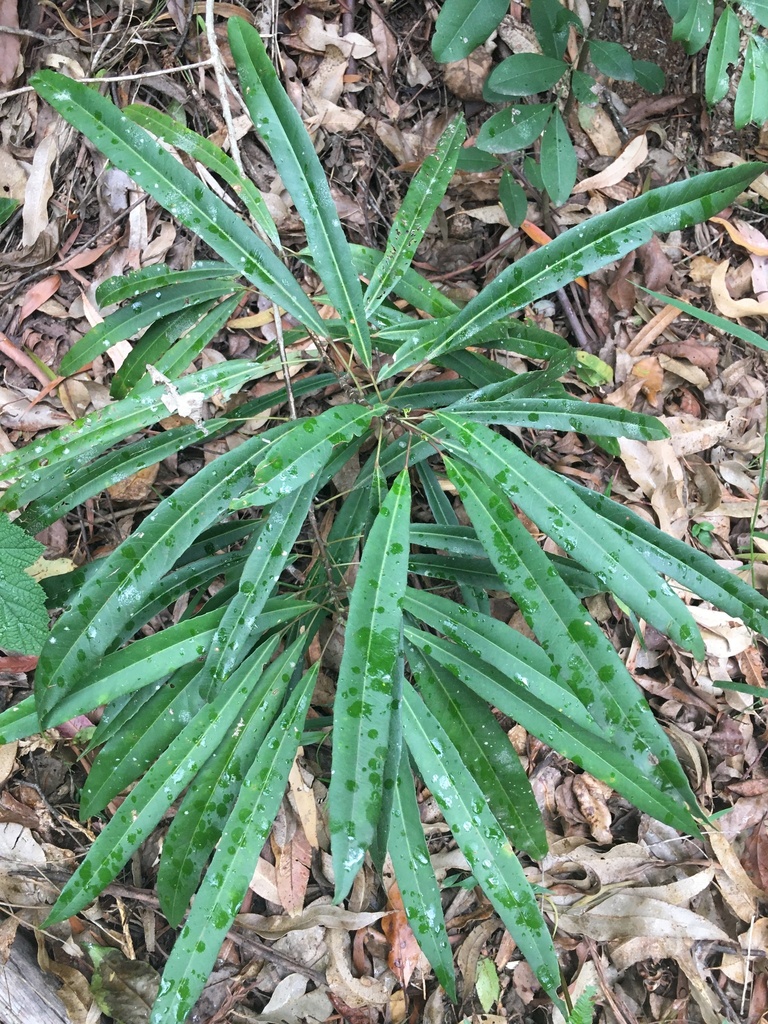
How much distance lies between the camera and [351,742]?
2.61ft

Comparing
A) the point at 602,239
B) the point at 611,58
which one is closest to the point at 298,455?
the point at 602,239

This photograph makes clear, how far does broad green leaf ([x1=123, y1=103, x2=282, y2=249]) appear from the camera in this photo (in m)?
1.08

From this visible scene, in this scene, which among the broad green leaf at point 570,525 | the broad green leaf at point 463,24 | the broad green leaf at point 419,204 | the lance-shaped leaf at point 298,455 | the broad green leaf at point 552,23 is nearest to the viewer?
the lance-shaped leaf at point 298,455

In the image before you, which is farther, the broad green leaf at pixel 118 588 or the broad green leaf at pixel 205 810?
the broad green leaf at pixel 205 810

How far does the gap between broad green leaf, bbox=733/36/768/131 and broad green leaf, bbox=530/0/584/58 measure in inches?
13.4

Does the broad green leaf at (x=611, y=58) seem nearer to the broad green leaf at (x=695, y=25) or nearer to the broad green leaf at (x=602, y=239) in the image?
the broad green leaf at (x=695, y=25)

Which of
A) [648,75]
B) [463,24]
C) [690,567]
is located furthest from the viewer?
[648,75]

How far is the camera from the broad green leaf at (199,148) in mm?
1076

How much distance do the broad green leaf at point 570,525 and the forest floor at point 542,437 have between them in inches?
27.9

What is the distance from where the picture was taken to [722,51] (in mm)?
1303

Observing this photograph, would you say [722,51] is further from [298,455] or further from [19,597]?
[19,597]

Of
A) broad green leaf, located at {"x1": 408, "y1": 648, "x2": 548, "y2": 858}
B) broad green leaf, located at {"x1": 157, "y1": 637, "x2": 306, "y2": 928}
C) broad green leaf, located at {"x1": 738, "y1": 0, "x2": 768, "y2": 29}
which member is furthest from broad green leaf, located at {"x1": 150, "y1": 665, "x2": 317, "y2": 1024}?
broad green leaf, located at {"x1": 738, "y1": 0, "x2": 768, "y2": 29}

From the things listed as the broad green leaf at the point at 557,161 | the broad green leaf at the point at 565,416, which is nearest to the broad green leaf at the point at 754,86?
the broad green leaf at the point at 557,161

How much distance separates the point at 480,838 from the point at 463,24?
1392 mm
